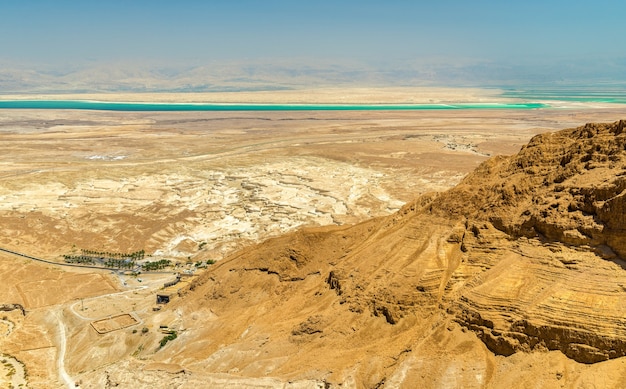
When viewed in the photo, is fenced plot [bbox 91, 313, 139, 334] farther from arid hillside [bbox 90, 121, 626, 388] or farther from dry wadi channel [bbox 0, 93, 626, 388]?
arid hillside [bbox 90, 121, 626, 388]

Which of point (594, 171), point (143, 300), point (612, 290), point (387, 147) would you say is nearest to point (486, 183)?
point (594, 171)

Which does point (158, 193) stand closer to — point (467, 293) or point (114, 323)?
point (114, 323)

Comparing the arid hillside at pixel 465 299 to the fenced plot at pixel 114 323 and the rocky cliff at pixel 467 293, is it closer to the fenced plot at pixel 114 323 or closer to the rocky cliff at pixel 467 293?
the rocky cliff at pixel 467 293

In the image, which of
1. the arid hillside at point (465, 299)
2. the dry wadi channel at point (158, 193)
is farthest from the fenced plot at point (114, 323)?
the arid hillside at point (465, 299)

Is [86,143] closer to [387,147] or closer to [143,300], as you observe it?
[387,147]

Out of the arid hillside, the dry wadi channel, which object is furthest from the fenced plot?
the arid hillside
